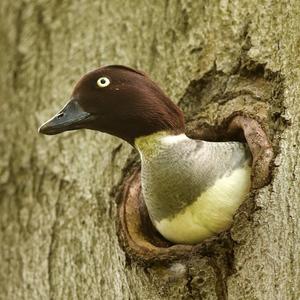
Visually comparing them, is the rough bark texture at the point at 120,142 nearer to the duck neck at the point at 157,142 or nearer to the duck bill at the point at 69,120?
the duck neck at the point at 157,142

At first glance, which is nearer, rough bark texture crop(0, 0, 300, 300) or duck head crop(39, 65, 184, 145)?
rough bark texture crop(0, 0, 300, 300)

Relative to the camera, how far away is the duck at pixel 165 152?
2088 mm

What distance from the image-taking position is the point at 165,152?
213 centimetres

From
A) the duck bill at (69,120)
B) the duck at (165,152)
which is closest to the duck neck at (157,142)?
the duck at (165,152)

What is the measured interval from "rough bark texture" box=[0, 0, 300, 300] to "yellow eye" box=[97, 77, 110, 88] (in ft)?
1.05

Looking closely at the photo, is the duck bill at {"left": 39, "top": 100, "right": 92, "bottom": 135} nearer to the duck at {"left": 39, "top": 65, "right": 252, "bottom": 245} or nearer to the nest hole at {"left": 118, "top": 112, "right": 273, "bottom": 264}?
the duck at {"left": 39, "top": 65, "right": 252, "bottom": 245}

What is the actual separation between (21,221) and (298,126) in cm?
113

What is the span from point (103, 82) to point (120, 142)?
0.47 metres

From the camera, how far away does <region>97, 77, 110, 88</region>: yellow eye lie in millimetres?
2150

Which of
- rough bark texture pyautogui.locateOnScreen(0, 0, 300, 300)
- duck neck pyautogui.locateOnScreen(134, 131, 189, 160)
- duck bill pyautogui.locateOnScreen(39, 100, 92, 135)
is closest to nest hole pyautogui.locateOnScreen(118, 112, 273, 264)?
rough bark texture pyautogui.locateOnScreen(0, 0, 300, 300)

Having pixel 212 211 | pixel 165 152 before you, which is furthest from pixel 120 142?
pixel 212 211

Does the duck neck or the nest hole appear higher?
the duck neck

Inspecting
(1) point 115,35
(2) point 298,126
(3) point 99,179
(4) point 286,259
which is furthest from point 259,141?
(1) point 115,35

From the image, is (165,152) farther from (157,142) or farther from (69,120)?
(69,120)
